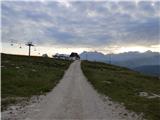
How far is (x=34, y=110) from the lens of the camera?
23141mm

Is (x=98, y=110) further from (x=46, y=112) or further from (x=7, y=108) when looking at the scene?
(x=7, y=108)

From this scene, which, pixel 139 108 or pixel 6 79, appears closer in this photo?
pixel 139 108

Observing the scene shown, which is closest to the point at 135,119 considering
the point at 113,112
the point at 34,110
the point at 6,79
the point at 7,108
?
the point at 113,112

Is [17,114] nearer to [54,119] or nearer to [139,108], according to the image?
[54,119]

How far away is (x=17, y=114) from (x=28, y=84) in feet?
69.7

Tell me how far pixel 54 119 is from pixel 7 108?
5669mm

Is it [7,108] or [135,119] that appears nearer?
[135,119]

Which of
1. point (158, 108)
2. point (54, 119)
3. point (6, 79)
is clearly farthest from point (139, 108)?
point (6, 79)

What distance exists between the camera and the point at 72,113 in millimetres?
21641

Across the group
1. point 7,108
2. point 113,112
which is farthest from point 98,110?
point 7,108

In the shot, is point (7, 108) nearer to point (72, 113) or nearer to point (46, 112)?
point (46, 112)

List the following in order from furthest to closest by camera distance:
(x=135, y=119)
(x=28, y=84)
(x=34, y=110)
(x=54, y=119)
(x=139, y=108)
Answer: (x=28, y=84) → (x=139, y=108) → (x=34, y=110) → (x=135, y=119) → (x=54, y=119)

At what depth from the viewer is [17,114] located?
21.6m

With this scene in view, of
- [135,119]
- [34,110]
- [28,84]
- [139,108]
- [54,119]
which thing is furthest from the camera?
[28,84]
